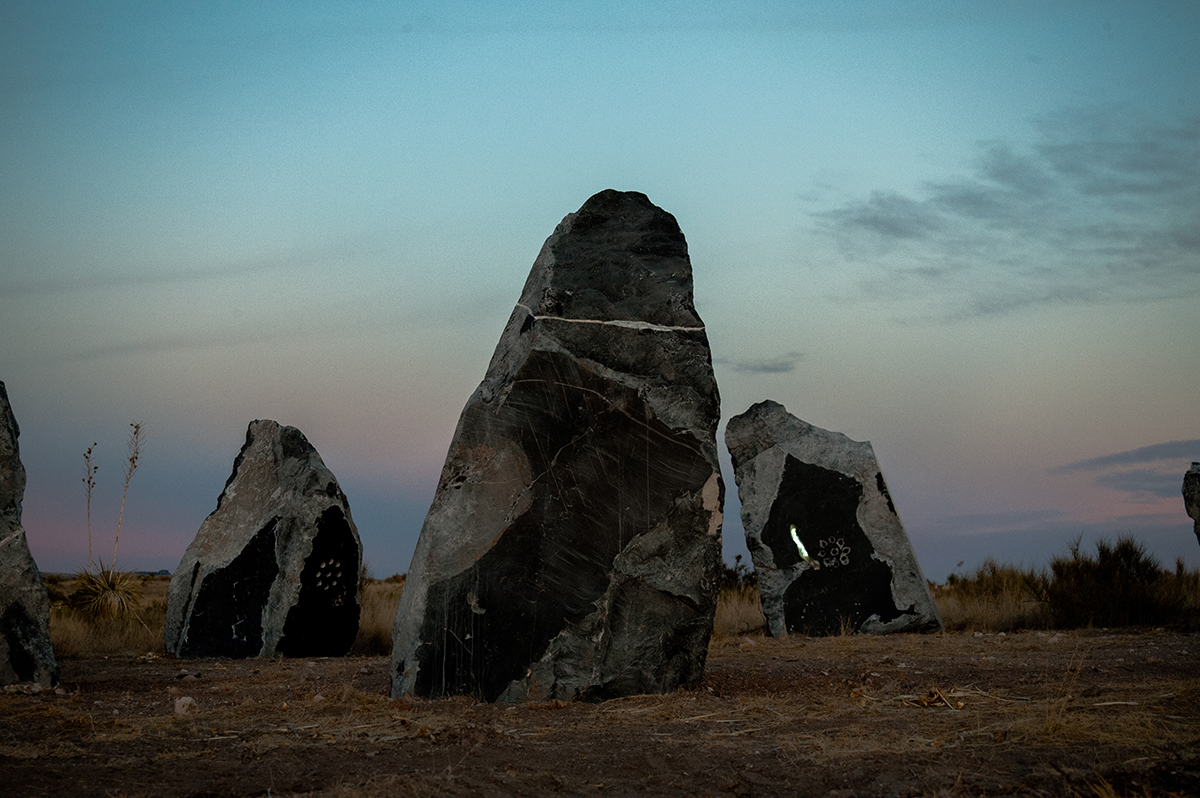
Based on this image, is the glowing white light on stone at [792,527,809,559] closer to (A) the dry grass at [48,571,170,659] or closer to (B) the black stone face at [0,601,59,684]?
(A) the dry grass at [48,571,170,659]

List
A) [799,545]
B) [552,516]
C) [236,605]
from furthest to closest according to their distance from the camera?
[799,545] < [236,605] < [552,516]

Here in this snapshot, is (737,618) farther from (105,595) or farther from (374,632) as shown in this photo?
(105,595)

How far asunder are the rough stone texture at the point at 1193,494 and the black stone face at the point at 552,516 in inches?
286

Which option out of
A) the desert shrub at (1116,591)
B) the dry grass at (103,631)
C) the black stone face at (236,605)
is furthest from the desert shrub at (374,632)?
the desert shrub at (1116,591)

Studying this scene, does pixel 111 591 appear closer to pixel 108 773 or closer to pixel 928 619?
pixel 108 773

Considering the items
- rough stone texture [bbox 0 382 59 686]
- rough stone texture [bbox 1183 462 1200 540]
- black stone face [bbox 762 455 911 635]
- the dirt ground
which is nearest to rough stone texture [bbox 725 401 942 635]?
black stone face [bbox 762 455 911 635]

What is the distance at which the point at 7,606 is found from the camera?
5762mm

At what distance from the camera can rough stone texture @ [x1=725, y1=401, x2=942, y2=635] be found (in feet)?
32.6

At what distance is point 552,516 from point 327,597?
4.02 meters

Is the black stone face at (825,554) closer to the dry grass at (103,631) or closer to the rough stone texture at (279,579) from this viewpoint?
the rough stone texture at (279,579)

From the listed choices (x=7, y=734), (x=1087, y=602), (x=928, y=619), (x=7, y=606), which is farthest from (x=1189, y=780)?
(x=1087, y=602)

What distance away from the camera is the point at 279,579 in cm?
852

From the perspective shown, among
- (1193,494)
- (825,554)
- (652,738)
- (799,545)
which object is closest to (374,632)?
(799,545)

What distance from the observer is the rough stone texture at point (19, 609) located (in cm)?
576
